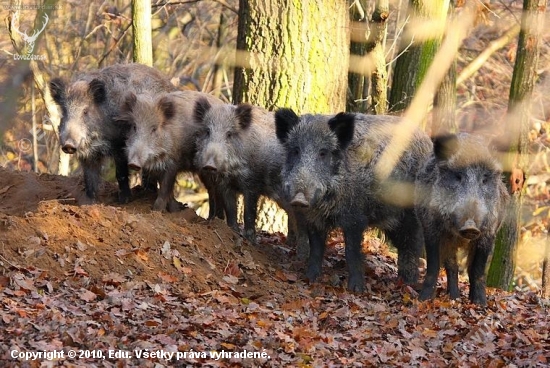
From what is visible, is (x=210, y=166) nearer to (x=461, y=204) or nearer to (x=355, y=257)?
(x=355, y=257)

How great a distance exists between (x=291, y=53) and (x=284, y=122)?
216cm

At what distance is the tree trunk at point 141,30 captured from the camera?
13.8 m

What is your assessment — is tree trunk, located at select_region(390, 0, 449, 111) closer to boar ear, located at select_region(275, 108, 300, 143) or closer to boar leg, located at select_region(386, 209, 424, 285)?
boar leg, located at select_region(386, 209, 424, 285)

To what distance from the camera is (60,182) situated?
12703mm

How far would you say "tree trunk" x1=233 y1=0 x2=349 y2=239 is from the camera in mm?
12320

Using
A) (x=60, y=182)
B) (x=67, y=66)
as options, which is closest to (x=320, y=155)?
(x=60, y=182)

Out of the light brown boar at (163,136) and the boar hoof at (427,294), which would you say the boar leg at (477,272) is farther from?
the light brown boar at (163,136)

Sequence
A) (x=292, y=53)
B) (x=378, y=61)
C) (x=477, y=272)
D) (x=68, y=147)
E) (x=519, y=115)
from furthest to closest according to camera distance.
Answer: (x=378, y=61) < (x=292, y=53) < (x=519, y=115) < (x=68, y=147) < (x=477, y=272)

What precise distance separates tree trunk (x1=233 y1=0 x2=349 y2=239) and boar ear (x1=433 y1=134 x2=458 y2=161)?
3.12 m

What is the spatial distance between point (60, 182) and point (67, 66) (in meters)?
9.74

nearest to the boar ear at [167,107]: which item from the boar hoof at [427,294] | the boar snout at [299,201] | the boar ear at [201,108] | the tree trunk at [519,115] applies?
the boar ear at [201,108]

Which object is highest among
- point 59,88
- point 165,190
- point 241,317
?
point 59,88

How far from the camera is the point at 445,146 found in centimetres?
960

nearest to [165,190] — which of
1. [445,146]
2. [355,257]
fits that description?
[355,257]
